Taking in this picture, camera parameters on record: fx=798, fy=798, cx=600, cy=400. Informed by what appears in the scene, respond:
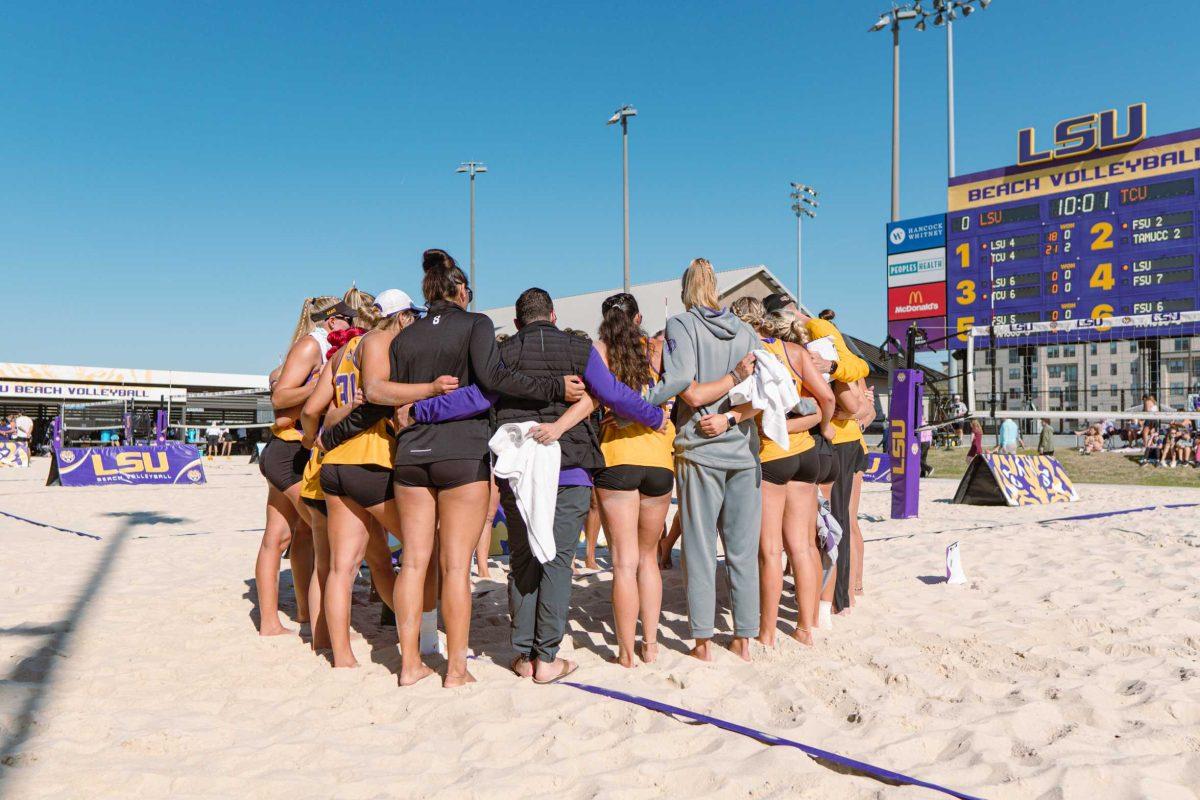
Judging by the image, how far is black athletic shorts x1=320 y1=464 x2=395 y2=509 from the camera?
306 centimetres

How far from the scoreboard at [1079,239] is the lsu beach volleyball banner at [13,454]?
22.7 metres

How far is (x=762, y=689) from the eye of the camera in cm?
302

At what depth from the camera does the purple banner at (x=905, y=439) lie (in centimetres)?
765

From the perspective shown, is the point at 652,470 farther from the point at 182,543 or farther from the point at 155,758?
the point at 182,543

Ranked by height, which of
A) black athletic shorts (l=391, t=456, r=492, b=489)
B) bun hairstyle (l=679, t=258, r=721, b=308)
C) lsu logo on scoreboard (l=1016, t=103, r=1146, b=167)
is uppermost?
lsu logo on scoreboard (l=1016, t=103, r=1146, b=167)

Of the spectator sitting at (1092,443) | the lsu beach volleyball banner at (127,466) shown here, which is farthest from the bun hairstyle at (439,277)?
the spectator sitting at (1092,443)

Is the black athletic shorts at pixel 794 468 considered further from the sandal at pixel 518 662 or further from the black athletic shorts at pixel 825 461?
the sandal at pixel 518 662

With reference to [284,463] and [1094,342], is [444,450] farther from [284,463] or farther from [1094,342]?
[1094,342]

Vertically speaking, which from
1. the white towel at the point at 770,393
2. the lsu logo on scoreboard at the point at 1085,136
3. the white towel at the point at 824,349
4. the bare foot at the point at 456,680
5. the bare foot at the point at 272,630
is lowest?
the bare foot at the point at 272,630

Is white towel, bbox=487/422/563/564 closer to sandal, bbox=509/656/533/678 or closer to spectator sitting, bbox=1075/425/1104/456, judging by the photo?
sandal, bbox=509/656/533/678

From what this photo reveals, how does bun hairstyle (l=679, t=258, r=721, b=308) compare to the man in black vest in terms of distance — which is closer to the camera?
the man in black vest

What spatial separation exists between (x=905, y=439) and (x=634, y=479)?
552 cm

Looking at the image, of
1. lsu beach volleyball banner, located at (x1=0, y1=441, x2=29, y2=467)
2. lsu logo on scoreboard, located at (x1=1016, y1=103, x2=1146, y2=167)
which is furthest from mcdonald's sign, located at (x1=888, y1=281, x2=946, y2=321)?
lsu beach volleyball banner, located at (x1=0, y1=441, x2=29, y2=467)

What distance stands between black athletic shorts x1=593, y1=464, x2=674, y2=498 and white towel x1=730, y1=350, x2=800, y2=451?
1.45ft
